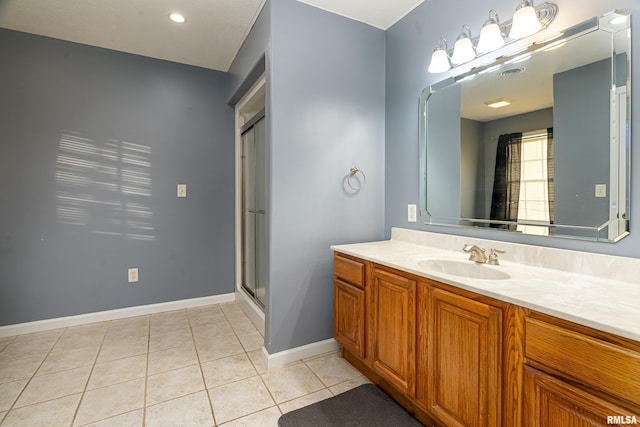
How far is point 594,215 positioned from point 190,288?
11.0 feet

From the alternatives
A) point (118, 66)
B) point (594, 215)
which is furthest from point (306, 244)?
point (118, 66)

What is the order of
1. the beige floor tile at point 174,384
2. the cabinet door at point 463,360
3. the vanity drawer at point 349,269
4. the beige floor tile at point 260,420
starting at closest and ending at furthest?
the cabinet door at point 463,360 → the beige floor tile at point 260,420 → the beige floor tile at point 174,384 → the vanity drawer at point 349,269

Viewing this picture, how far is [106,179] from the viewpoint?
2.81 meters

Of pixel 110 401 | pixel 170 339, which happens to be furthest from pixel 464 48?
pixel 170 339

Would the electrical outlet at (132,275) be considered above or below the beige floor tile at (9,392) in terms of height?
above

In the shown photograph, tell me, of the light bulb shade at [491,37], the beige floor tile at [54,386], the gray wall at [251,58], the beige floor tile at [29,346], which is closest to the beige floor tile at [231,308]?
the beige floor tile at [54,386]

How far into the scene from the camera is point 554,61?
4.68ft

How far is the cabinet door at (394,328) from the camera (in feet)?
4.83

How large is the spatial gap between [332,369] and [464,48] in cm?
220

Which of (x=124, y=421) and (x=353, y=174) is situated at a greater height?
(x=353, y=174)

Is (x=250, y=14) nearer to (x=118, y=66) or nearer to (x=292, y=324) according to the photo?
(x=118, y=66)

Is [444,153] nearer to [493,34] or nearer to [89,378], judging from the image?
[493,34]

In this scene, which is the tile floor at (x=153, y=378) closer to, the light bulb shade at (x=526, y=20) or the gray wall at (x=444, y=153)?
the gray wall at (x=444, y=153)

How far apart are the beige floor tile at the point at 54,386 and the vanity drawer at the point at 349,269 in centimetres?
175
